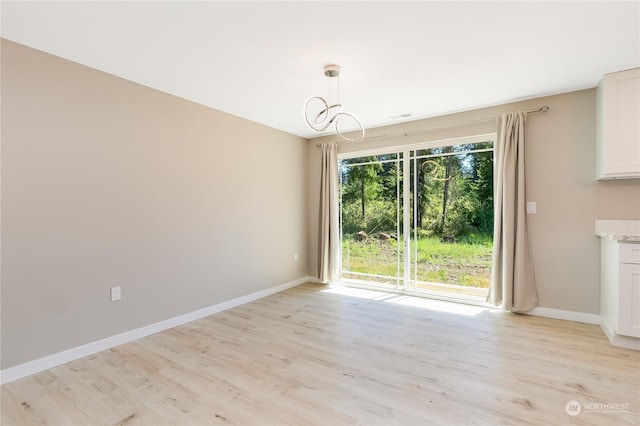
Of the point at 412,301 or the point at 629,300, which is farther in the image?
the point at 412,301

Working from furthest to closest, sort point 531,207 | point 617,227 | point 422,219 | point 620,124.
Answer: point 422,219 → point 531,207 → point 617,227 → point 620,124

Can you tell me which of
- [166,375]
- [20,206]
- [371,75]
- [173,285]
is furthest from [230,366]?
[371,75]

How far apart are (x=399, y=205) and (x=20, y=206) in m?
4.16

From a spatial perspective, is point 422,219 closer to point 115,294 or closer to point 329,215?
point 329,215

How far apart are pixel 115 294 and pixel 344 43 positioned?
9.83ft

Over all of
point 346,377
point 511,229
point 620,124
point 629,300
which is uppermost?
point 620,124

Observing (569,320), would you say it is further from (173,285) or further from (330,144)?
(173,285)

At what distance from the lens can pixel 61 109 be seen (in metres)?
2.50

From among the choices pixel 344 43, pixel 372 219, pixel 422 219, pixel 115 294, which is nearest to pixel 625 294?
pixel 422 219

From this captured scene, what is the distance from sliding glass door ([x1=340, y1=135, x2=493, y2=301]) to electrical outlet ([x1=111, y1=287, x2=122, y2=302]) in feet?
10.7

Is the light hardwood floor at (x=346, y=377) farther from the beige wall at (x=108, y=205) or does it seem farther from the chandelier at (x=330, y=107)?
the chandelier at (x=330, y=107)

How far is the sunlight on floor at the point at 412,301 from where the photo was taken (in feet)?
12.2

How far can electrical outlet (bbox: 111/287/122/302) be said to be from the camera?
280 cm

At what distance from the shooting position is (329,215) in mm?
5031
